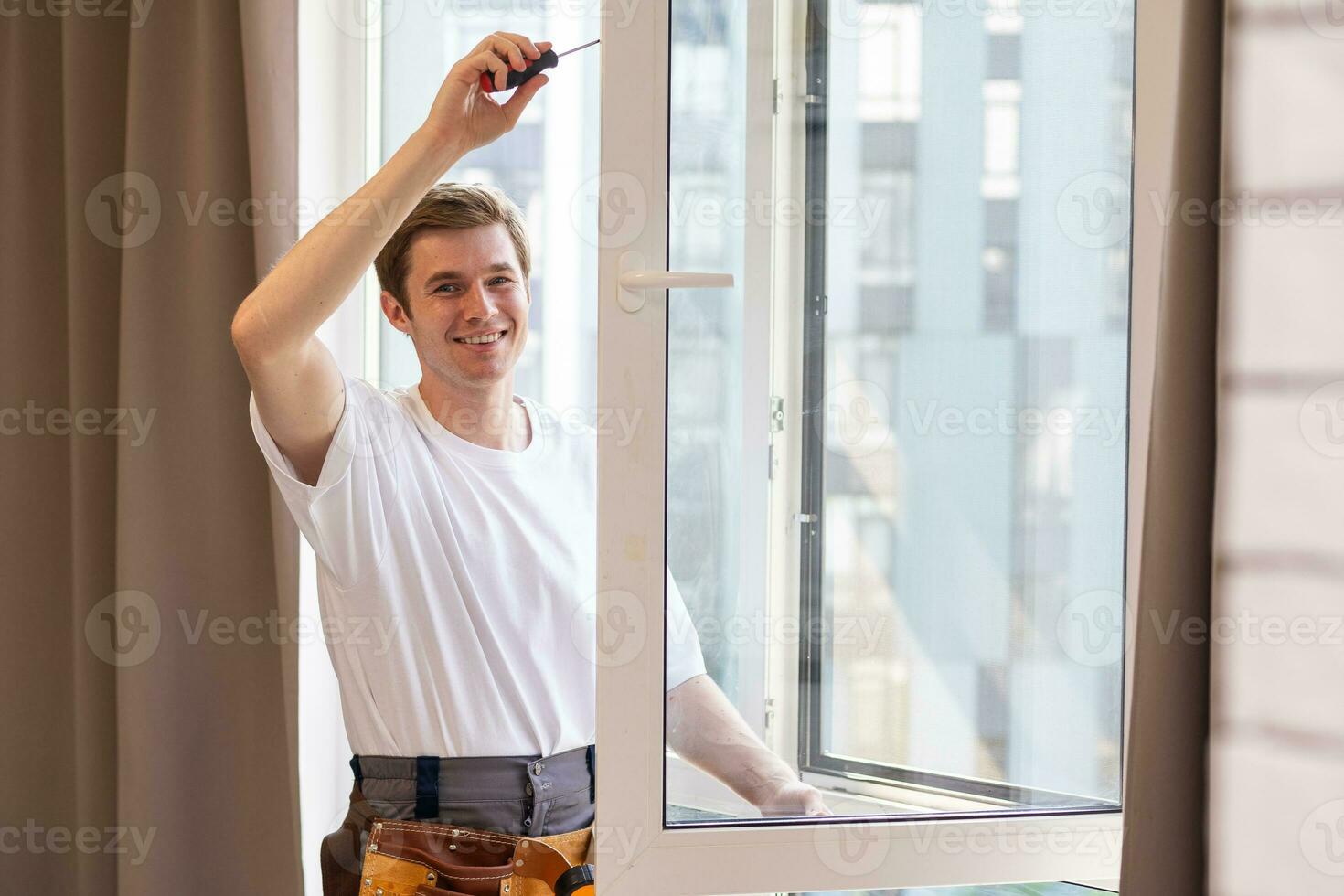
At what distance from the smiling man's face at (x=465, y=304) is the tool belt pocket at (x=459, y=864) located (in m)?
0.63

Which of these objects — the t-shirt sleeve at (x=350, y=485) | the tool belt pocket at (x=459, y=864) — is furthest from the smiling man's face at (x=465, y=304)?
the tool belt pocket at (x=459, y=864)

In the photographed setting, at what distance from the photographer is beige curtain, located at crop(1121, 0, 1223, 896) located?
1.10m

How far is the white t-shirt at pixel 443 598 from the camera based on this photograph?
1.39 m

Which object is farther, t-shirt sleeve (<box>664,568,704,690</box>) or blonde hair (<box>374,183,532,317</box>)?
blonde hair (<box>374,183,532,317</box>)

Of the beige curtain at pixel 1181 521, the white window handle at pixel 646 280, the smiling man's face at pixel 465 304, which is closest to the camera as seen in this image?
the beige curtain at pixel 1181 521

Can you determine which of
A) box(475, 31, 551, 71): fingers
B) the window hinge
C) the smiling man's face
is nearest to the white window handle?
the window hinge

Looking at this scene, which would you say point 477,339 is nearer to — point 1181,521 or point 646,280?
point 646,280

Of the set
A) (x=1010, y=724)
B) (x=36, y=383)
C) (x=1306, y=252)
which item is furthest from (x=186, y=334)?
(x=1306, y=252)

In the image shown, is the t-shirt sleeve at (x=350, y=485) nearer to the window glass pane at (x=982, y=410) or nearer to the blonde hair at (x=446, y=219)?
the blonde hair at (x=446, y=219)

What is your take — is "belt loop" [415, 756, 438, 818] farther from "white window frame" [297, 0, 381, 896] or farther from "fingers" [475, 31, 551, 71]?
"fingers" [475, 31, 551, 71]

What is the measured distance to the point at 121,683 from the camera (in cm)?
144

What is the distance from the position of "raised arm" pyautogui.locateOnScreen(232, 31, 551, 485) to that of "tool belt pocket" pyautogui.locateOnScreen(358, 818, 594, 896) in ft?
1.70

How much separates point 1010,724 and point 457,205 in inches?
42.3

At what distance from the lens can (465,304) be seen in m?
1.53
